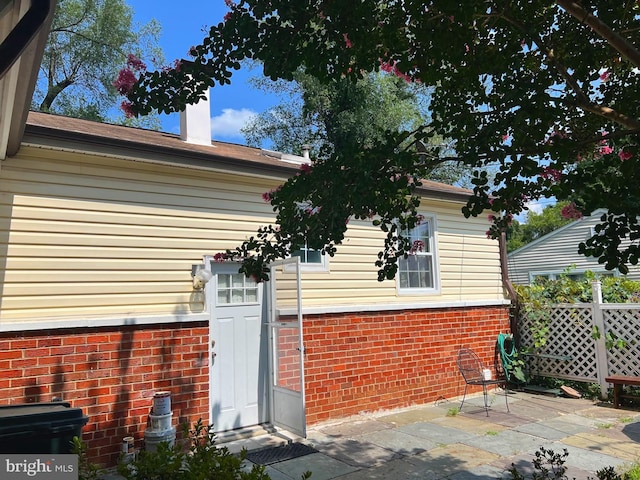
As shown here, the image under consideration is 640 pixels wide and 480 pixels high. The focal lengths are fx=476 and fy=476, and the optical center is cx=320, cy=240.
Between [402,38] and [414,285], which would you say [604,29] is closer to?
[402,38]

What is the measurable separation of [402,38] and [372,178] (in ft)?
4.17

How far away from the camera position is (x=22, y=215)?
188 inches

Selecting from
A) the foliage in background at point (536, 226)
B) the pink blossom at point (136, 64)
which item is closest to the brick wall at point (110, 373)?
the pink blossom at point (136, 64)

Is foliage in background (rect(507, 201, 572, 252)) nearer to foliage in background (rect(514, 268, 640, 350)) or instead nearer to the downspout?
foliage in background (rect(514, 268, 640, 350))

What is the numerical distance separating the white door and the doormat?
744mm

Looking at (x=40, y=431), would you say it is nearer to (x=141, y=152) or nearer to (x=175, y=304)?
(x=175, y=304)

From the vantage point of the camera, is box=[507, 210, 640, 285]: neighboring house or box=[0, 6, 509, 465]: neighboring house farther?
box=[507, 210, 640, 285]: neighboring house

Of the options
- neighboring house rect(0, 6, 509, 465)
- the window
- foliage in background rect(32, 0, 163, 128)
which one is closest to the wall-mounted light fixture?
neighboring house rect(0, 6, 509, 465)

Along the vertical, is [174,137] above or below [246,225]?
above

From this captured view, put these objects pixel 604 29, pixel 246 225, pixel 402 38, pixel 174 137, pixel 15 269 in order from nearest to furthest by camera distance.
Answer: pixel 604 29
pixel 402 38
pixel 15 269
pixel 246 225
pixel 174 137

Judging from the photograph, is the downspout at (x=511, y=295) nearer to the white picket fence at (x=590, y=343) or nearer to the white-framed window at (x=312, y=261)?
the white picket fence at (x=590, y=343)

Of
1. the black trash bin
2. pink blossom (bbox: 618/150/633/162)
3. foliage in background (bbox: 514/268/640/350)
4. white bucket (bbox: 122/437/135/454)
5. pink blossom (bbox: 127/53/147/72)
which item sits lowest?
white bucket (bbox: 122/437/135/454)

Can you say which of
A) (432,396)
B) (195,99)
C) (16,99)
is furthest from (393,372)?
(16,99)

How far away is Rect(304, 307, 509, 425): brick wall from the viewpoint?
6676mm
